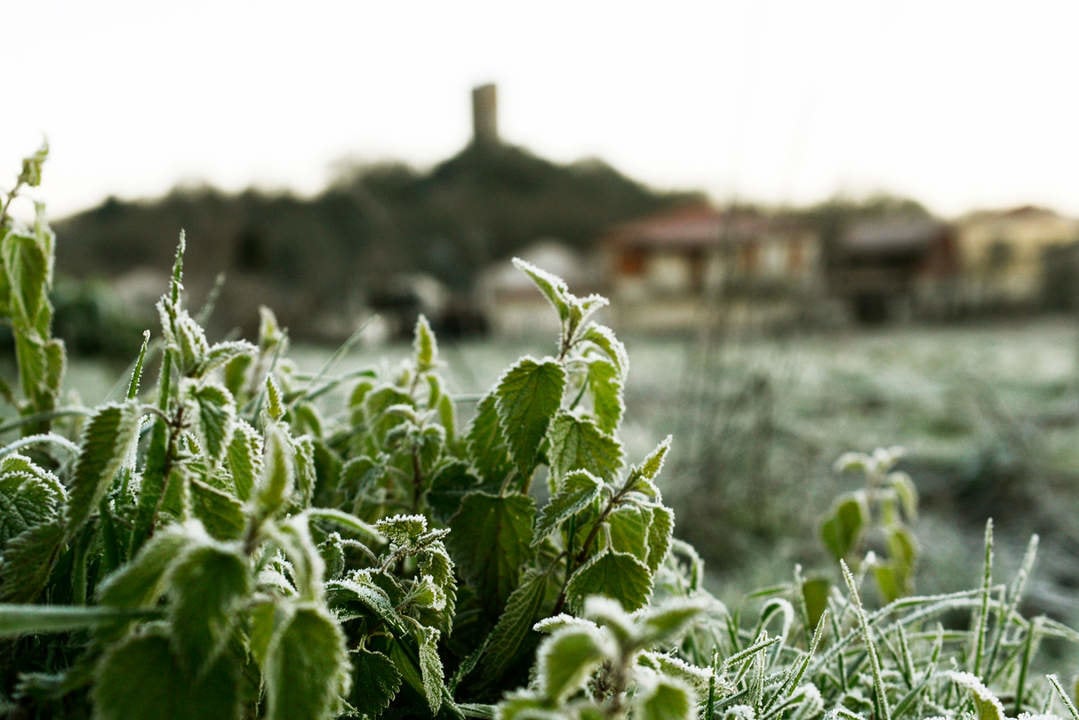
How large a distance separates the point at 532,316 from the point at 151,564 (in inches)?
505

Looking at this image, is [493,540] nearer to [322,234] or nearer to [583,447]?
[583,447]

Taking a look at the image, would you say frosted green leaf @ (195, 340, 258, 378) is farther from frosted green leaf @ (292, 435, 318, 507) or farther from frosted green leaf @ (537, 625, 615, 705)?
frosted green leaf @ (537, 625, 615, 705)

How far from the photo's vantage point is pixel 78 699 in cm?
43

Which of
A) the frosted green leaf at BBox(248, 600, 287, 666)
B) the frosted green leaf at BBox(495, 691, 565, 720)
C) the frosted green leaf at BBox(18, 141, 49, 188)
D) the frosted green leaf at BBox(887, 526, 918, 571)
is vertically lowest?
the frosted green leaf at BBox(887, 526, 918, 571)

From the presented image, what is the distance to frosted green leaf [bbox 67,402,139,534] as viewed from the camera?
0.43 meters

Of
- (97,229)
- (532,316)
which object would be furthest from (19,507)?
(532,316)

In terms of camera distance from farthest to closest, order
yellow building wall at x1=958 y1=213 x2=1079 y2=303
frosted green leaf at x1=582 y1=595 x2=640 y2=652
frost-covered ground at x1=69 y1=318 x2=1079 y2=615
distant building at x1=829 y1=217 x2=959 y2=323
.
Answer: yellow building wall at x1=958 y1=213 x2=1079 y2=303, distant building at x1=829 y1=217 x2=959 y2=323, frost-covered ground at x1=69 y1=318 x2=1079 y2=615, frosted green leaf at x1=582 y1=595 x2=640 y2=652

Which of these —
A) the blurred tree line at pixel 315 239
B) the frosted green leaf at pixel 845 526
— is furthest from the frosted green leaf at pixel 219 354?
the blurred tree line at pixel 315 239

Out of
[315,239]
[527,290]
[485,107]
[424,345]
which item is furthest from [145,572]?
[527,290]

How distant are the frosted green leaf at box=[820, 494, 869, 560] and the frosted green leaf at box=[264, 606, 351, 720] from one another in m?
0.90

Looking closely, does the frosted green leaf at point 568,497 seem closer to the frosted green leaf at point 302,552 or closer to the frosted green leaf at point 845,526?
the frosted green leaf at point 302,552

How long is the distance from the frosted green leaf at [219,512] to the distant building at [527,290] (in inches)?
313

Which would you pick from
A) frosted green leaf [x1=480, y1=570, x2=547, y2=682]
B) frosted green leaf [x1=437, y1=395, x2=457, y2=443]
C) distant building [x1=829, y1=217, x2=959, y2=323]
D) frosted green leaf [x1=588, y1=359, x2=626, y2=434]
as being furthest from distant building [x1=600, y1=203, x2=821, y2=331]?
distant building [x1=829, y1=217, x2=959, y2=323]

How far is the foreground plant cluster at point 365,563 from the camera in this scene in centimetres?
37
